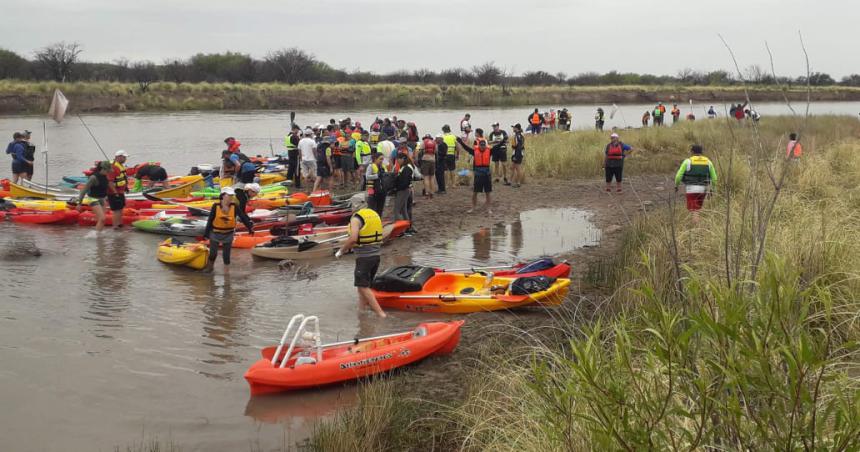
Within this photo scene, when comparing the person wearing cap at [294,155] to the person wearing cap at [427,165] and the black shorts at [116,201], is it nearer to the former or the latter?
the person wearing cap at [427,165]

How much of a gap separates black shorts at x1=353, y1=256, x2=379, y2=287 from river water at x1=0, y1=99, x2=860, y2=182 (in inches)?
644

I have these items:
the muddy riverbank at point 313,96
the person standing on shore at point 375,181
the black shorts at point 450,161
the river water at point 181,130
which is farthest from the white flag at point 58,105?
the muddy riverbank at point 313,96

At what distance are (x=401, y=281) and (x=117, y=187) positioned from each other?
23.1ft

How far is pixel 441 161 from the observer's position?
57.2ft

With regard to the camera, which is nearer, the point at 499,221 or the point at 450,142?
the point at 499,221

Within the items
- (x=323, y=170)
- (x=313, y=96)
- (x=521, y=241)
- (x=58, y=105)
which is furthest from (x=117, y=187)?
(x=313, y=96)

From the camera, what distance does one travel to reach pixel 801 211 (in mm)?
9422

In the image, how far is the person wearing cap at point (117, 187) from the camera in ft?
44.1

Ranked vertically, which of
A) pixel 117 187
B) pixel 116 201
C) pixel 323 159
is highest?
pixel 323 159

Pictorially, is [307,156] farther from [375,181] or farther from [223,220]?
[223,220]

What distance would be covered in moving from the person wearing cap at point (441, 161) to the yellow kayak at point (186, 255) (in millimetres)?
6881

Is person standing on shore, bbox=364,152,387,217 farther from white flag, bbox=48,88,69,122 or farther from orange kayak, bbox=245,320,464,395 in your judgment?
white flag, bbox=48,88,69,122

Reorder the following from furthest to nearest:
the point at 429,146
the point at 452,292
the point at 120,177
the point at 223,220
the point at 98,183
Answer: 1. the point at 429,146
2. the point at 120,177
3. the point at 98,183
4. the point at 223,220
5. the point at 452,292

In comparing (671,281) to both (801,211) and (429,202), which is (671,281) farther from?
(429,202)
